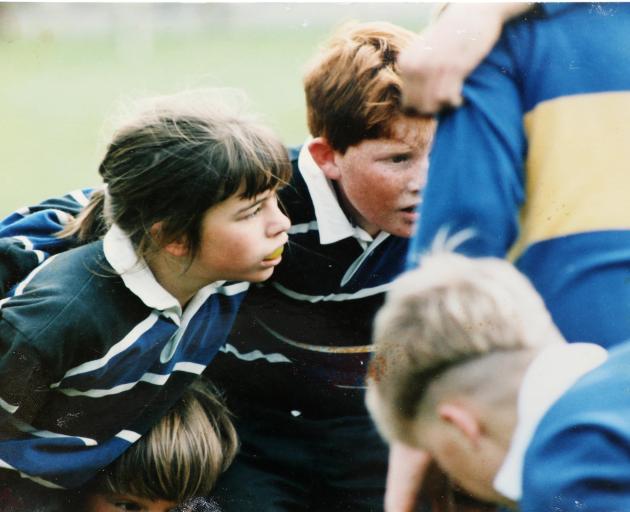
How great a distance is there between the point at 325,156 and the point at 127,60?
42 centimetres

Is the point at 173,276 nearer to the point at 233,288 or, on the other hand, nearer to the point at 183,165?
the point at 233,288

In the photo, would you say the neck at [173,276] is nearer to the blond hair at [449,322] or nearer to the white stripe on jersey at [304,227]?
the white stripe on jersey at [304,227]

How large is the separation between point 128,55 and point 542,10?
760 mm

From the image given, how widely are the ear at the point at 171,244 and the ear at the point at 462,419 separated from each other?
0.57 m

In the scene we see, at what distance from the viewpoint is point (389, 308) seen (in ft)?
5.79

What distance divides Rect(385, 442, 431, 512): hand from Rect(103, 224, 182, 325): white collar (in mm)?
539

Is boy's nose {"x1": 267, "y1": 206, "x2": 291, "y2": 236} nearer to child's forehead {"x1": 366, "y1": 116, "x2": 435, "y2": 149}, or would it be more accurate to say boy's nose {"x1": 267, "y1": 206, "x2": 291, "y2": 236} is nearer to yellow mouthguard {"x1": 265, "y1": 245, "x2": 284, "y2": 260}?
yellow mouthguard {"x1": 265, "y1": 245, "x2": 284, "y2": 260}

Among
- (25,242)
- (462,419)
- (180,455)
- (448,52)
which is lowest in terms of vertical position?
(180,455)

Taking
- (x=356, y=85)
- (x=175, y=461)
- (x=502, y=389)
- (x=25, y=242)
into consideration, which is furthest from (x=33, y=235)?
(x=502, y=389)

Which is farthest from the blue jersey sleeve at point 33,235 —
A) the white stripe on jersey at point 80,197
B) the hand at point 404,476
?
the hand at point 404,476

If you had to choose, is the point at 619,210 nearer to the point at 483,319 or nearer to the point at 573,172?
the point at 573,172

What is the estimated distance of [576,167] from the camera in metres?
1.64

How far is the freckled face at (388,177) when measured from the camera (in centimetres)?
167

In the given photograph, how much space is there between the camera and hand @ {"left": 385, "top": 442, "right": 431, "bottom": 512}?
70.9 inches
